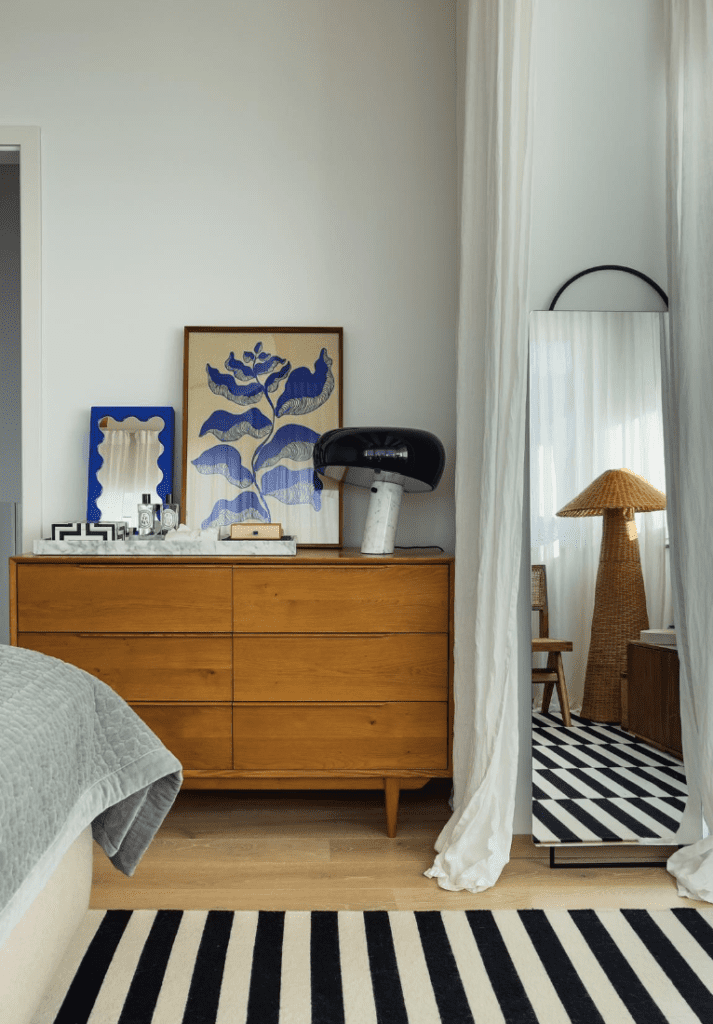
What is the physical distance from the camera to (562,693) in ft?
8.02

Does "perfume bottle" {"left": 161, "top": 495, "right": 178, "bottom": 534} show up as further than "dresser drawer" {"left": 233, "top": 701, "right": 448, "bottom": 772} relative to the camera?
Yes

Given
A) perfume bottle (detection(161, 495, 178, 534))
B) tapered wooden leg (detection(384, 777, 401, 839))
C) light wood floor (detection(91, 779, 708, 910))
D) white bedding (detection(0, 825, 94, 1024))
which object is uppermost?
perfume bottle (detection(161, 495, 178, 534))

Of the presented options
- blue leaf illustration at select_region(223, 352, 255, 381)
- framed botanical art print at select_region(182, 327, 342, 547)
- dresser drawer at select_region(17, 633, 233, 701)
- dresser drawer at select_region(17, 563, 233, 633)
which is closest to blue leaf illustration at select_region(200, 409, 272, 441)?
framed botanical art print at select_region(182, 327, 342, 547)

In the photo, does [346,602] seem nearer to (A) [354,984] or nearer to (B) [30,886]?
(A) [354,984]

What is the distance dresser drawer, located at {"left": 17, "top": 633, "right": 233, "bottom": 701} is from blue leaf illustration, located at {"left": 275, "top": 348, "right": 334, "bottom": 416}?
2.87 ft

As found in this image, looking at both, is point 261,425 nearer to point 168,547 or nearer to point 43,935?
point 168,547

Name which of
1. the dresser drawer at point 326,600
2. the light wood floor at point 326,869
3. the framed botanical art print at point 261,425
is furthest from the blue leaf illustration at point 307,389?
the light wood floor at point 326,869

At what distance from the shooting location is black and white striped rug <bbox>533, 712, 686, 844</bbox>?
2.36 m

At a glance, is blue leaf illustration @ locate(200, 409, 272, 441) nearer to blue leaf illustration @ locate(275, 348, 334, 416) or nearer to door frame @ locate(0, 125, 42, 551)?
blue leaf illustration @ locate(275, 348, 334, 416)

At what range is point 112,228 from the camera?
290 cm

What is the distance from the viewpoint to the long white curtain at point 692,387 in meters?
2.24

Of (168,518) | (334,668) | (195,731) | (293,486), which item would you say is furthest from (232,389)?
(195,731)

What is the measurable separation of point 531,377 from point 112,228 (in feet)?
5.23

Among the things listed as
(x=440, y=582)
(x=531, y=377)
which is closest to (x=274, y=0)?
(x=531, y=377)
